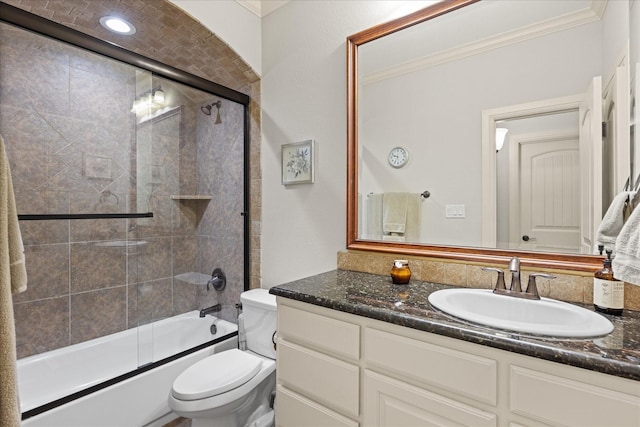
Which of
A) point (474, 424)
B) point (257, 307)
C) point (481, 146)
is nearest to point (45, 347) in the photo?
point (257, 307)

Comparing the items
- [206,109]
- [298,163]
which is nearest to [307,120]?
[298,163]

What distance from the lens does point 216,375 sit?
157cm

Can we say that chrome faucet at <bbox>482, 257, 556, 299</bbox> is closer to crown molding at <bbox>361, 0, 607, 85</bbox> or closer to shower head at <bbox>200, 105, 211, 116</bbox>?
crown molding at <bbox>361, 0, 607, 85</bbox>

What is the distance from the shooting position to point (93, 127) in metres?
2.17

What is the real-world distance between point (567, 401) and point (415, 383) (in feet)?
1.20

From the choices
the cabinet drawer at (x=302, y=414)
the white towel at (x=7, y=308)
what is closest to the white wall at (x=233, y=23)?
the white towel at (x=7, y=308)

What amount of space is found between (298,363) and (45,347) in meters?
1.83

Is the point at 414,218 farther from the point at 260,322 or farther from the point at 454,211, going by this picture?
the point at 260,322

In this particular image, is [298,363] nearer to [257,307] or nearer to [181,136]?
[257,307]

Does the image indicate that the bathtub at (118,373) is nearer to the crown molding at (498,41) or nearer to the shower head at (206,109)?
the shower head at (206,109)

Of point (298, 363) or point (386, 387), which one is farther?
point (298, 363)

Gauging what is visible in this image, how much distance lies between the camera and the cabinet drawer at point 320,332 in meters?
1.07

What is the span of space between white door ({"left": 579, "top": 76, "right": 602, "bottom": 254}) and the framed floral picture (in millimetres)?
1236

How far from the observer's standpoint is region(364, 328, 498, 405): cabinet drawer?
0.83m
